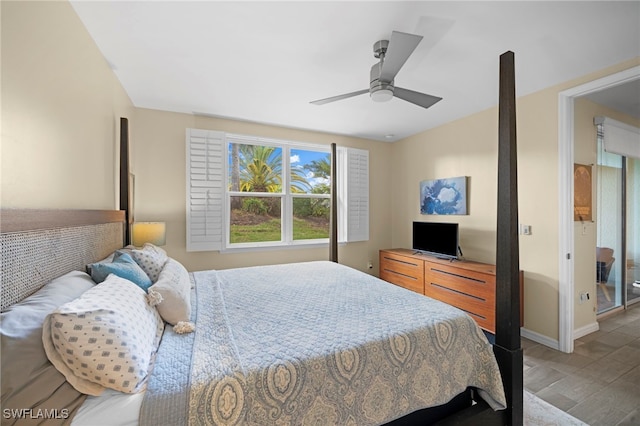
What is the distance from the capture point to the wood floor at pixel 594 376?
69.6 inches

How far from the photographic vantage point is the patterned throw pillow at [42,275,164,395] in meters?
0.85

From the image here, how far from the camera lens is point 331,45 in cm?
196

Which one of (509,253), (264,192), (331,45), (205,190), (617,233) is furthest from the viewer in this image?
(264,192)

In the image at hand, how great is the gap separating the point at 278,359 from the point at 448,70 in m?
2.59

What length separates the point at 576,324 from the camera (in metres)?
2.72

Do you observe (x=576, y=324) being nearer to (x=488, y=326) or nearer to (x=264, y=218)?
(x=488, y=326)

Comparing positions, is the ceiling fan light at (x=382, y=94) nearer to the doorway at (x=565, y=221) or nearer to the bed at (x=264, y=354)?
the bed at (x=264, y=354)

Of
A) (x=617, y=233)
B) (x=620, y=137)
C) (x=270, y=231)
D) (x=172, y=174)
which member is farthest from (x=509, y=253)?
(x=617, y=233)

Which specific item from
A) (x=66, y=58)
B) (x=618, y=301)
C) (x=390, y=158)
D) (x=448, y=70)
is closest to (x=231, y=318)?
(x=66, y=58)

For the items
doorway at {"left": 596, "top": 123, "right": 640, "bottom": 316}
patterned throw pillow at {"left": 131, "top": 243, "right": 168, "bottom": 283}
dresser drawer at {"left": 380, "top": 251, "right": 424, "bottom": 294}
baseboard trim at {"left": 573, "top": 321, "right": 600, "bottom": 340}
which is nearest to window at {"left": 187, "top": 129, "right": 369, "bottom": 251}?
dresser drawer at {"left": 380, "top": 251, "right": 424, "bottom": 294}

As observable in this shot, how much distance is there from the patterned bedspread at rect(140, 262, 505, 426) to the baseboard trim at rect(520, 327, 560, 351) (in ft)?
6.07

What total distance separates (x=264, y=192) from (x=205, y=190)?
81cm

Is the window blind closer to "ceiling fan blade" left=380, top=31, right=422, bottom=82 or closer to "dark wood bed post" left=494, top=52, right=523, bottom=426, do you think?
"dark wood bed post" left=494, top=52, right=523, bottom=426

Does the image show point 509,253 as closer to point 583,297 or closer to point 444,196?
point 583,297
